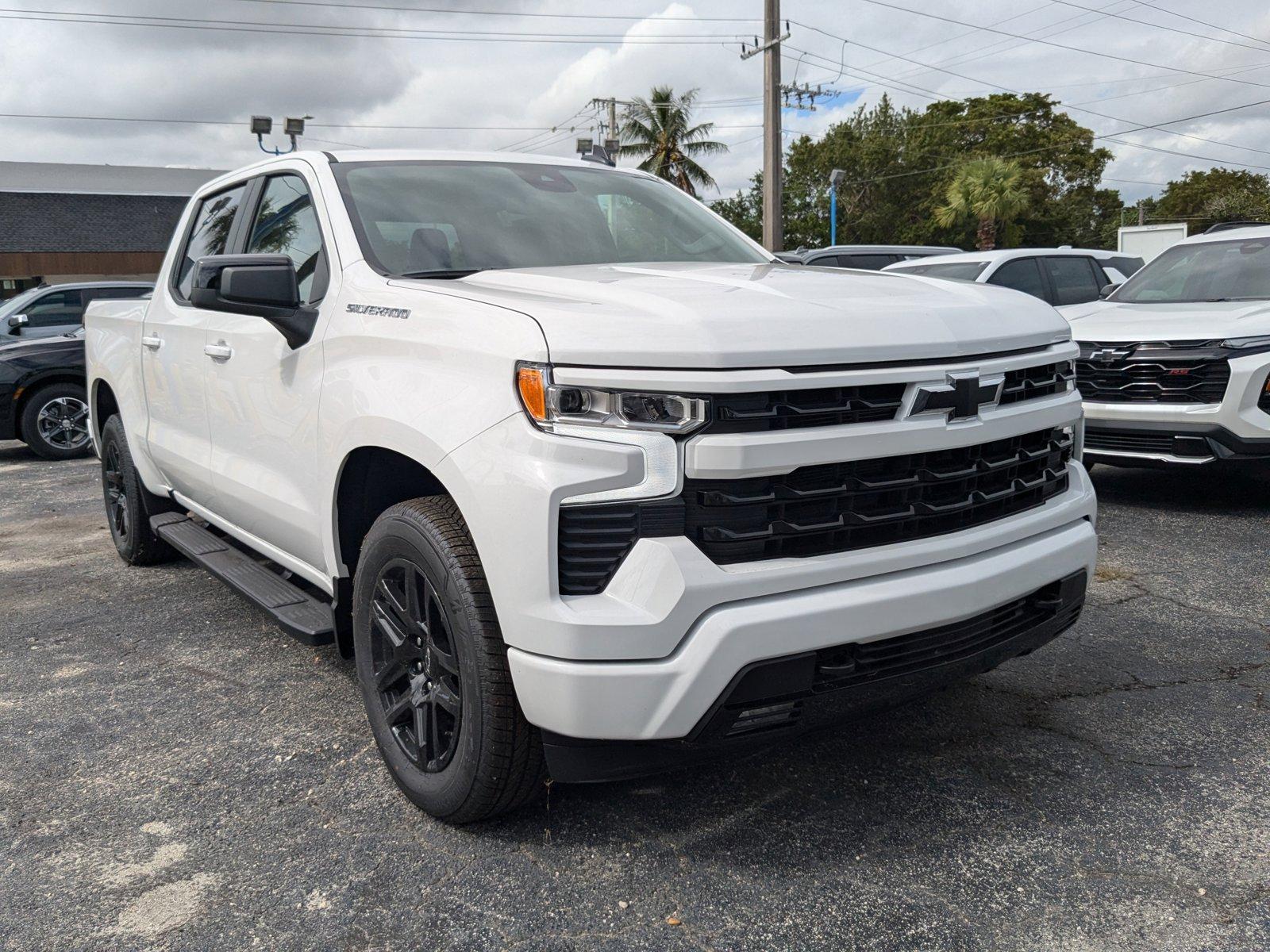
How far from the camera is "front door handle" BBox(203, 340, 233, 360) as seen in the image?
3.79 m

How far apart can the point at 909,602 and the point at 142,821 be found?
6.98 feet

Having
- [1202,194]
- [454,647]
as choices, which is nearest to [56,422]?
[454,647]

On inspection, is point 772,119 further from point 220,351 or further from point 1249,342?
point 220,351

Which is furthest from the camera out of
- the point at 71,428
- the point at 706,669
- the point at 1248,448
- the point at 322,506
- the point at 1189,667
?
the point at 71,428

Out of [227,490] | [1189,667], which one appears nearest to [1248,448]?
[1189,667]

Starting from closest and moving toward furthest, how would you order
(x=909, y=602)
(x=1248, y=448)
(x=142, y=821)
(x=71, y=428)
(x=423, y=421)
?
(x=909, y=602), (x=423, y=421), (x=142, y=821), (x=1248, y=448), (x=71, y=428)

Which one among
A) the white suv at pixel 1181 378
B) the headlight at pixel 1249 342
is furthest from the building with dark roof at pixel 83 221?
the headlight at pixel 1249 342

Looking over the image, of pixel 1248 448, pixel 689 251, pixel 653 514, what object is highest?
pixel 689 251

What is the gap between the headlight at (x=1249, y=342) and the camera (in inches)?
234

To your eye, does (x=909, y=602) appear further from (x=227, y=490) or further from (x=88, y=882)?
(x=227, y=490)

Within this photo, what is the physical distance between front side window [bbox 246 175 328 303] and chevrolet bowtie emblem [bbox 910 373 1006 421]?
1837mm

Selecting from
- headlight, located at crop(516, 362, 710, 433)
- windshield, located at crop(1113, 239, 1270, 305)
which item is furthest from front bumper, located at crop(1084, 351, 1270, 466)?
headlight, located at crop(516, 362, 710, 433)

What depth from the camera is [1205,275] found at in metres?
7.30

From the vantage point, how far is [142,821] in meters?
2.89
